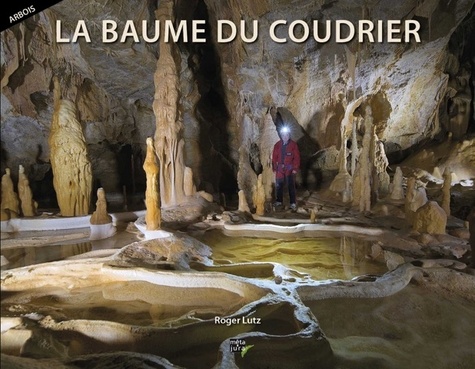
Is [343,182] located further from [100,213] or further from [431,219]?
[100,213]

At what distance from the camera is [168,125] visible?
8359mm

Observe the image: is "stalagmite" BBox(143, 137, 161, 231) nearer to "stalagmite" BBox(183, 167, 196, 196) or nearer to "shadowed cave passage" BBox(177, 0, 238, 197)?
"stalagmite" BBox(183, 167, 196, 196)

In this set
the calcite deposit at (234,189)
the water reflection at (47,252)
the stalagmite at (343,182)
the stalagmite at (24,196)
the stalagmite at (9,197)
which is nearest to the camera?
the calcite deposit at (234,189)

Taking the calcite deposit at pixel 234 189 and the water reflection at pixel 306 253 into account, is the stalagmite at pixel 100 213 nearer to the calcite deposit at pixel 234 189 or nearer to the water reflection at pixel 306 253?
the calcite deposit at pixel 234 189

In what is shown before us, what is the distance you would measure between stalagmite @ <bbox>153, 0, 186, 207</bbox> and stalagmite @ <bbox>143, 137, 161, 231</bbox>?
2.58 metres

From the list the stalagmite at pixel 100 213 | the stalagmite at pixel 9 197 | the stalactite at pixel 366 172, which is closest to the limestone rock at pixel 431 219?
the stalactite at pixel 366 172

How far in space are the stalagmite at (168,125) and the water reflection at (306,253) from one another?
2.34 m

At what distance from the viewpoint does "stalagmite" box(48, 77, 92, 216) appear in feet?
22.1

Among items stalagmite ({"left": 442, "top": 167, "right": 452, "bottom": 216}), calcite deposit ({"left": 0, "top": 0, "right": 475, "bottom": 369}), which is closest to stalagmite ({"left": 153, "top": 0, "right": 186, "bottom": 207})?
calcite deposit ({"left": 0, "top": 0, "right": 475, "bottom": 369})

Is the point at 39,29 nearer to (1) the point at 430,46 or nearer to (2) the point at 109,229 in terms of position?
(2) the point at 109,229

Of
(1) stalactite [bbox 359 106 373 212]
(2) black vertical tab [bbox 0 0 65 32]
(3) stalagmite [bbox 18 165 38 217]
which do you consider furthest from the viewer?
(1) stalactite [bbox 359 106 373 212]

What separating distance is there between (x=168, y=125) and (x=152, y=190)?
339 centimetres

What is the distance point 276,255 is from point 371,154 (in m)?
5.45

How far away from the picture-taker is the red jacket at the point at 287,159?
920cm
